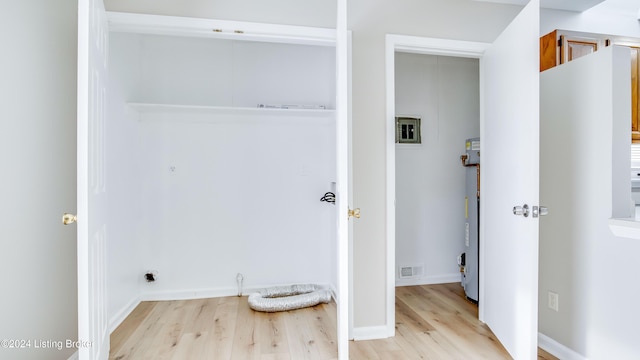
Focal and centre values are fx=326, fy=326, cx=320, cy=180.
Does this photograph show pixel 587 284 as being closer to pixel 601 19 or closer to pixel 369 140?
pixel 369 140

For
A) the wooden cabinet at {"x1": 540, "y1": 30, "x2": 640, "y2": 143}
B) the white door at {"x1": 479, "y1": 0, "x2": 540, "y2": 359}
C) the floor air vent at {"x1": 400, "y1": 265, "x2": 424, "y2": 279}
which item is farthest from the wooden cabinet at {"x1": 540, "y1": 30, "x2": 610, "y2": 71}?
the floor air vent at {"x1": 400, "y1": 265, "x2": 424, "y2": 279}

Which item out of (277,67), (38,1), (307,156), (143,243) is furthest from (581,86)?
(143,243)

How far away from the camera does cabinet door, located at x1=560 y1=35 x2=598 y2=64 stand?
2275 mm

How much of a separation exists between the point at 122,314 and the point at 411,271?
2.71 meters

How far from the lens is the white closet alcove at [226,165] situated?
302cm

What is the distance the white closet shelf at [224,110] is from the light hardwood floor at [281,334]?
1753 millimetres

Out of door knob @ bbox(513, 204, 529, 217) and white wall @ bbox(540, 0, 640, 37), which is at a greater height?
white wall @ bbox(540, 0, 640, 37)

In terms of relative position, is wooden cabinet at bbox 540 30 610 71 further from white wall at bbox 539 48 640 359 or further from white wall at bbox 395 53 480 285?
white wall at bbox 395 53 480 285

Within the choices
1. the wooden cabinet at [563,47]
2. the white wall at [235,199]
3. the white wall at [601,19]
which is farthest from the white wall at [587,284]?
the white wall at [235,199]

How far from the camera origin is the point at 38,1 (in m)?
1.62

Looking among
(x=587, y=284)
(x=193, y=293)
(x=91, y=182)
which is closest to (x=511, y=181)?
(x=587, y=284)

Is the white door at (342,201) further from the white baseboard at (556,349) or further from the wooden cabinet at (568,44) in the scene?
the wooden cabinet at (568,44)

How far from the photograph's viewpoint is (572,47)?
2.31 metres

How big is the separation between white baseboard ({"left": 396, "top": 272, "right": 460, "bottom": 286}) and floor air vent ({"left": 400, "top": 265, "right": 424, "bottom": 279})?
0.15 ft
